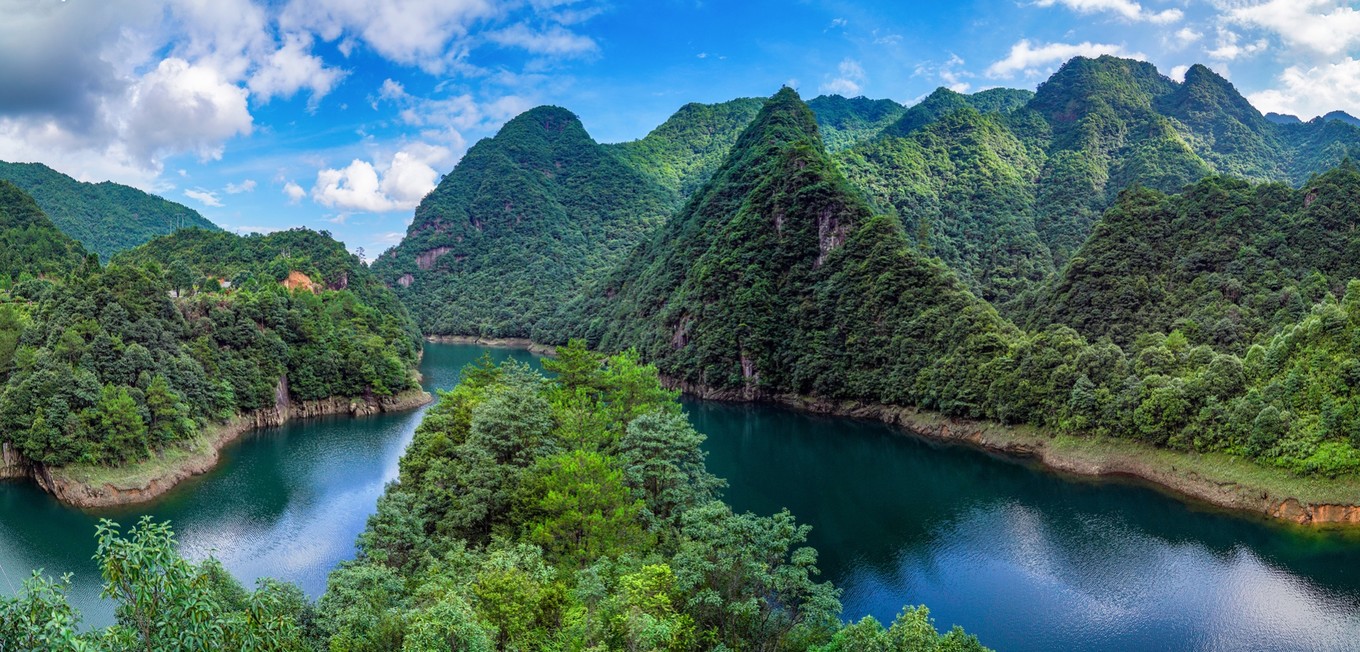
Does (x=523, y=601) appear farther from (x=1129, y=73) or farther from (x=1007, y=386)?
(x=1129, y=73)

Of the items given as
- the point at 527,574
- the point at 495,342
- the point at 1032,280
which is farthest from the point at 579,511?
the point at 495,342

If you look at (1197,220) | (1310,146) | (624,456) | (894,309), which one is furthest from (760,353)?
(1310,146)

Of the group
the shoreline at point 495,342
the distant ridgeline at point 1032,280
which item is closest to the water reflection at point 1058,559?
the distant ridgeline at point 1032,280

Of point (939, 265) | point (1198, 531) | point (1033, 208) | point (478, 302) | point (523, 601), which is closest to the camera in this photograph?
point (523, 601)

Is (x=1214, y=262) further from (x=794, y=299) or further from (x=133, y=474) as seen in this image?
(x=133, y=474)

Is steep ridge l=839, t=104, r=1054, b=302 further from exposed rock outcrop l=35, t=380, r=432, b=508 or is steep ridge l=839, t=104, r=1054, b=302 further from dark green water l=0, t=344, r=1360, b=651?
exposed rock outcrop l=35, t=380, r=432, b=508
